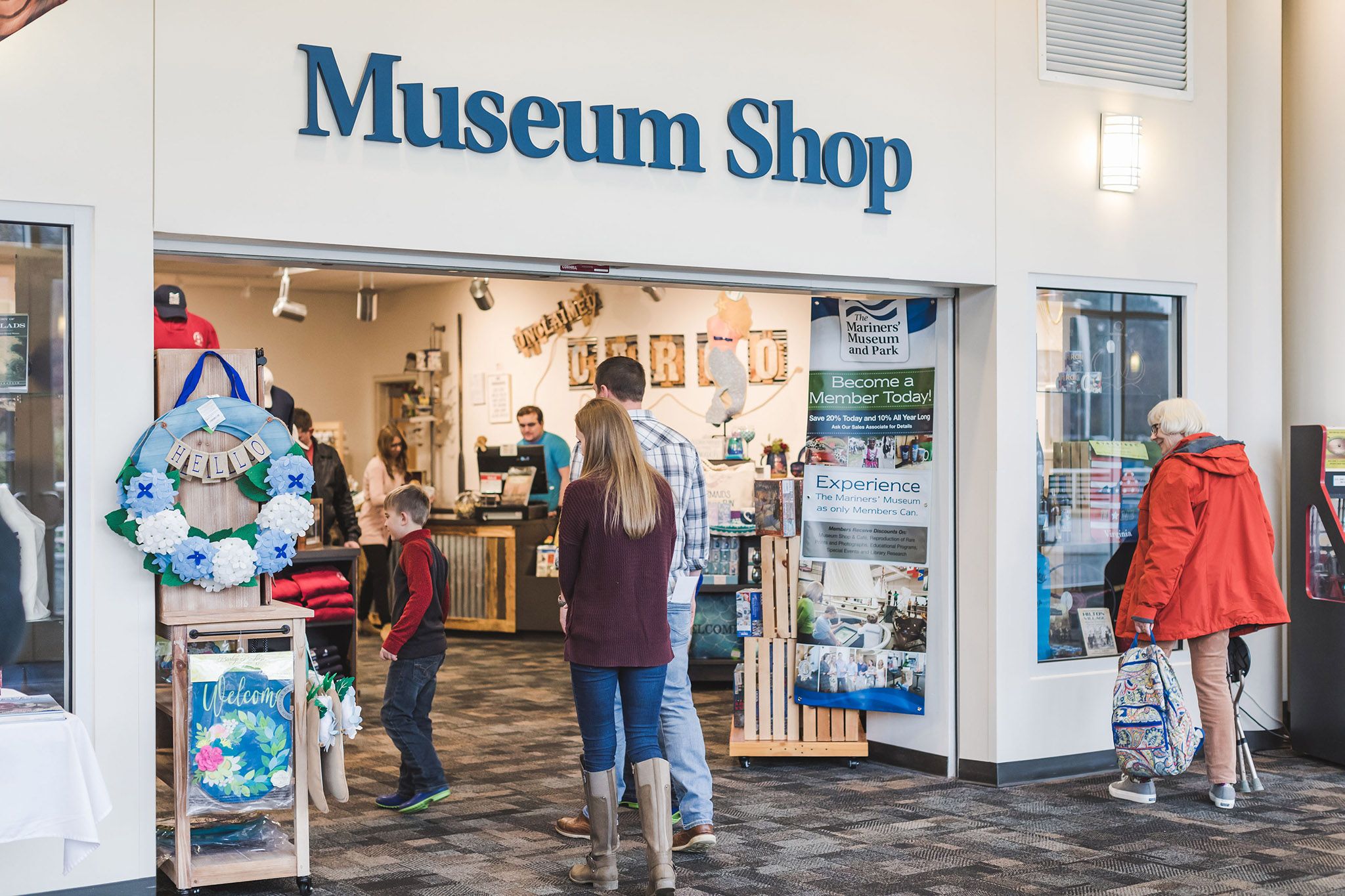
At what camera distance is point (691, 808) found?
15.9 feet

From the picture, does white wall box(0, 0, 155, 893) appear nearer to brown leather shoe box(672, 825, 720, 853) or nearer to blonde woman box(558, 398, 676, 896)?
blonde woman box(558, 398, 676, 896)

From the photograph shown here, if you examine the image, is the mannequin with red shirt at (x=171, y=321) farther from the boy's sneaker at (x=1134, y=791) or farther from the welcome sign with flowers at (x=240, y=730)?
the boy's sneaker at (x=1134, y=791)

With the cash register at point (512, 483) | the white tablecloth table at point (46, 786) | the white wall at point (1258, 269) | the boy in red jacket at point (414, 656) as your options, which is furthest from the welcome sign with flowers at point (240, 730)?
the cash register at point (512, 483)

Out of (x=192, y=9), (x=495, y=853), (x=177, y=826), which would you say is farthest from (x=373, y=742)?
(x=192, y=9)

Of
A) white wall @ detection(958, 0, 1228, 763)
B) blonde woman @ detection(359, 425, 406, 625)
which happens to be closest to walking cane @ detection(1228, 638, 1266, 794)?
white wall @ detection(958, 0, 1228, 763)

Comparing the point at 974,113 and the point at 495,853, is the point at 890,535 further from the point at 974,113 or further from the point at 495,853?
the point at 495,853

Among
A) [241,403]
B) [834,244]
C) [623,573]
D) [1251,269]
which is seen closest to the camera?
[623,573]

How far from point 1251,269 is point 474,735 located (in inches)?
174

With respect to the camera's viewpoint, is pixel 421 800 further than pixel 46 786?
Yes

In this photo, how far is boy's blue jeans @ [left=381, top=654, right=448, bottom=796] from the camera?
5.39m

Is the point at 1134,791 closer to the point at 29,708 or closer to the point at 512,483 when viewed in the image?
the point at 29,708

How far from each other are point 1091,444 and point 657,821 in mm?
3096

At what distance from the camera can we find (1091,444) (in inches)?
249

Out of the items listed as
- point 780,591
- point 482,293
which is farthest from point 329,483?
point 780,591
